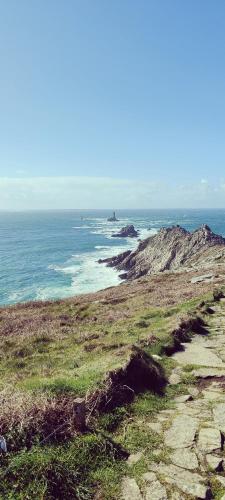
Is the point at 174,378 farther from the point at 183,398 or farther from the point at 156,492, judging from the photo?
the point at 156,492

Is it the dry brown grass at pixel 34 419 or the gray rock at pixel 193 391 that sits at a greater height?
the dry brown grass at pixel 34 419

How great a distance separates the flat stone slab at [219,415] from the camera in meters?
7.13

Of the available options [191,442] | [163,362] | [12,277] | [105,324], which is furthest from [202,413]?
[12,277]

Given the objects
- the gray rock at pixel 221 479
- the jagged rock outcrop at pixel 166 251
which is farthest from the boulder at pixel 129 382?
the jagged rock outcrop at pixel 166 251

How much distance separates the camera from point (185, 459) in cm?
601

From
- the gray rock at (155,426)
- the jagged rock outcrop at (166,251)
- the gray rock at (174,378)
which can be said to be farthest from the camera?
the jagged rock outcrop at (166,251)

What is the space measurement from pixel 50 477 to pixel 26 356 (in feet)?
33.8

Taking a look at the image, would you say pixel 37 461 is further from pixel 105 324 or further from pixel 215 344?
pixel 105 324

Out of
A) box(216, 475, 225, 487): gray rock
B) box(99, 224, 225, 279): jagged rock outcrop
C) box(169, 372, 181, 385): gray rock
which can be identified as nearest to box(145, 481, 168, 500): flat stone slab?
box(216, 475, 225, 487): gray rock

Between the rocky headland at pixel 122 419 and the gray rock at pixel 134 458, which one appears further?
the gray rock at pixel 134 458

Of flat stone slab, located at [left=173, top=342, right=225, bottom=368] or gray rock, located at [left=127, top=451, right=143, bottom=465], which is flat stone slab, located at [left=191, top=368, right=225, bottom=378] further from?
gray rock, located at [left=127, top=451, right=143, bottom=465]

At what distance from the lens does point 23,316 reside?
2391 centimetres

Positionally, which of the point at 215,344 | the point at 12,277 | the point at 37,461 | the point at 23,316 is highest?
the point at 37,461

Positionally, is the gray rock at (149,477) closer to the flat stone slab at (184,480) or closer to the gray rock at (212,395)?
the flat stone slab at (184,480)
